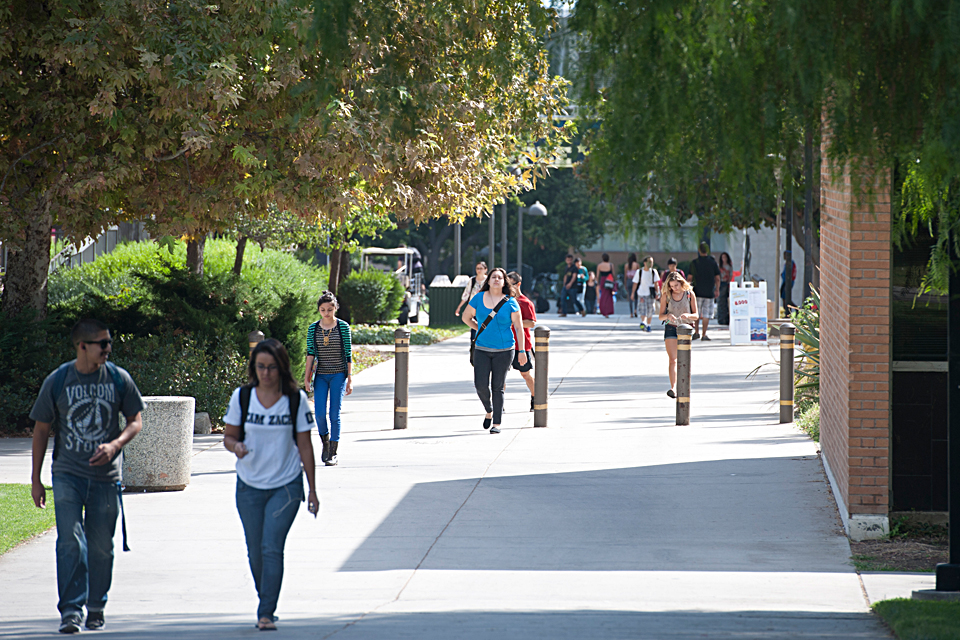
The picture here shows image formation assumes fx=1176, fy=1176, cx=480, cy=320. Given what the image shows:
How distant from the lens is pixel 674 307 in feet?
52.4

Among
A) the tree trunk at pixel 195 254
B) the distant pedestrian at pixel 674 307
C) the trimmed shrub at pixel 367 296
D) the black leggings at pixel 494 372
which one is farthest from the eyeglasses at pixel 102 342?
the trimmed shrub at pixel 367 296

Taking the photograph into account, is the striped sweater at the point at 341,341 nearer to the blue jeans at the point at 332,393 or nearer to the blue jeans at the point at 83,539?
the blue jeans at the point at 332,393

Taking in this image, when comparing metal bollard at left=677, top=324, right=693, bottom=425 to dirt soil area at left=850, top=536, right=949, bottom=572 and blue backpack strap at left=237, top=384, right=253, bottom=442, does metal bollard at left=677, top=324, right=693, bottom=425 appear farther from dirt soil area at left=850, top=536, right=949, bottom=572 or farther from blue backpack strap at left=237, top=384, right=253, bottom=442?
blue backpack strap at left=237, top=384, right=253, bottom=442

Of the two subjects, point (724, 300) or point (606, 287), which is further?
point (606, 287)

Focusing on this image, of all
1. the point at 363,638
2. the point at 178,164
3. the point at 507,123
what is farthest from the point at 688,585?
the point at 507,123

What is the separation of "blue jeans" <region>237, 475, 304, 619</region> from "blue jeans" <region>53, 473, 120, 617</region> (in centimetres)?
75

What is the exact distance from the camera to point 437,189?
49.3 ft

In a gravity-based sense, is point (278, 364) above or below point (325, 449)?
above

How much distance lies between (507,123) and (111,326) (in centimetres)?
570

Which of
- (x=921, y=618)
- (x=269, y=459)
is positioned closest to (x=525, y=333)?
(x=269, y=459)

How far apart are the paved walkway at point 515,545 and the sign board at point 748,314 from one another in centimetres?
921

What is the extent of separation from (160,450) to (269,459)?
4.16 meters

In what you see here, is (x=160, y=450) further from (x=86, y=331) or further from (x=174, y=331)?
(x=174, y=331)

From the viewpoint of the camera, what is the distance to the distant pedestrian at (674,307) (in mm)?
15539
